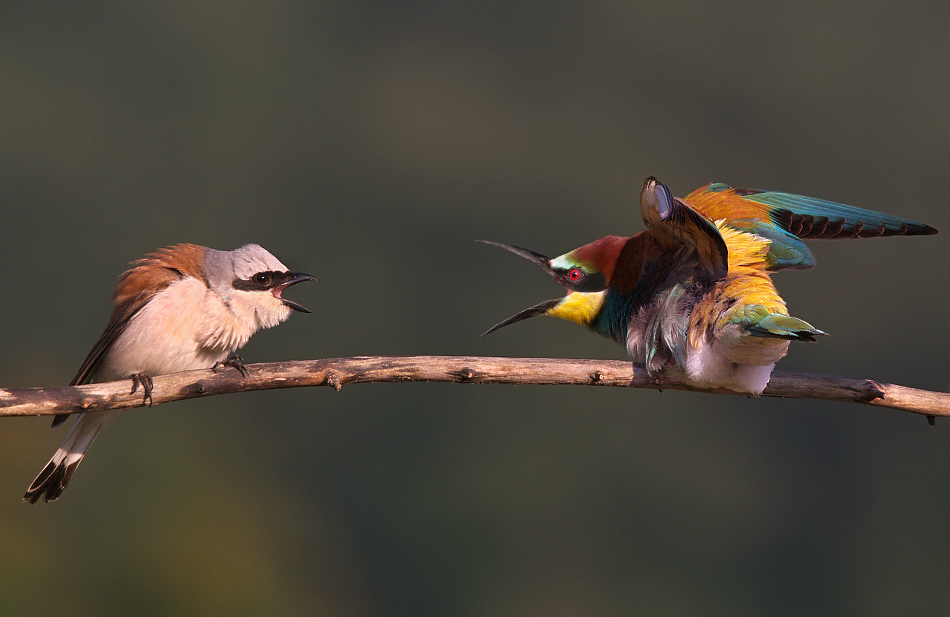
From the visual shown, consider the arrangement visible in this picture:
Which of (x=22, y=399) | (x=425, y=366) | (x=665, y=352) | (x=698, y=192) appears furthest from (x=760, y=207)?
(x=22, y=399)

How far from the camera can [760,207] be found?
1.59 meters

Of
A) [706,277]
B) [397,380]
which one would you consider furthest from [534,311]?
[397,380]

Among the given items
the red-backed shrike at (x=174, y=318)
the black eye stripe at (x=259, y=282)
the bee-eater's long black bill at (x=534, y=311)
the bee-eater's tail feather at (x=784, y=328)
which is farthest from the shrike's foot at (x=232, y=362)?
the bee-eater's tail feather at (x=784, y=328)

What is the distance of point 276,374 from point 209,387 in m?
0.12

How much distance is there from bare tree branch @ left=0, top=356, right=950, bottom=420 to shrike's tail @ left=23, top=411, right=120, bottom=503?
363mm

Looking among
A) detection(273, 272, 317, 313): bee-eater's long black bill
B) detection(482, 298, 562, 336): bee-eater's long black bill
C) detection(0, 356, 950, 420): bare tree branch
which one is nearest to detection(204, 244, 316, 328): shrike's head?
detection(273, 272, 317, 313): bee-eater's long black bill

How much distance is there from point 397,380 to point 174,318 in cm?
60

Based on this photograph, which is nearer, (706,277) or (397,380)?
(397,380)

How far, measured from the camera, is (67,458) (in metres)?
1.64

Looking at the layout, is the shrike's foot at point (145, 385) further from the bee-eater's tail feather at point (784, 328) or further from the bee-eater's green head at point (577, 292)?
the bee-eater's tail feather at point (784, 328)

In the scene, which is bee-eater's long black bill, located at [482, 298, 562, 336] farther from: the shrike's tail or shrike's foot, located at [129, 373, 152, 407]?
the shrike's tail

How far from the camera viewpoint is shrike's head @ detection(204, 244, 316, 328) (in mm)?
1655

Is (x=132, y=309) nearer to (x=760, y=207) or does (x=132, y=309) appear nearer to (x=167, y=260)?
(x=167, y=260)

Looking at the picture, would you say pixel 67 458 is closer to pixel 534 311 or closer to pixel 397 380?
pixel 397 380
